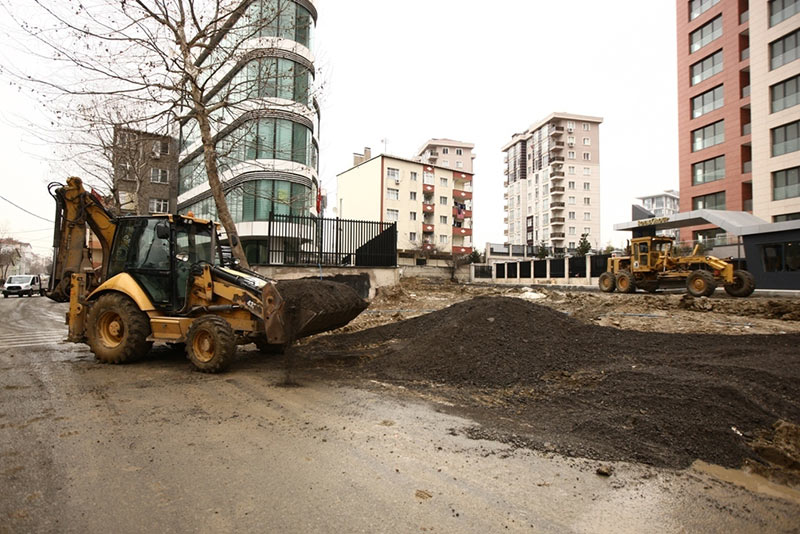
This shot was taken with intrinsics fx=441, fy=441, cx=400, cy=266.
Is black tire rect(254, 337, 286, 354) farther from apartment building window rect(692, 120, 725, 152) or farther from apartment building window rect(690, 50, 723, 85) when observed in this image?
apartment building window rect(690, 50, 723, 85)

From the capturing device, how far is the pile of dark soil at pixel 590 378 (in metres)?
4.00

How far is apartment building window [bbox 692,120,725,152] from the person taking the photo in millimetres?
37953

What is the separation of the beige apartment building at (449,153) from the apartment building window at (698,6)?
4803 cm

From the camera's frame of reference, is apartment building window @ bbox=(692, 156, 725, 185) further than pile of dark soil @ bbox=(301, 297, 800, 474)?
Yes

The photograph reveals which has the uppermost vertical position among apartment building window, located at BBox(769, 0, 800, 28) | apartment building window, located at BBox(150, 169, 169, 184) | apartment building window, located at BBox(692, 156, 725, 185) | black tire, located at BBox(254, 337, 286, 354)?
apartment building window, located at BBox(769, 0, 800, 28)

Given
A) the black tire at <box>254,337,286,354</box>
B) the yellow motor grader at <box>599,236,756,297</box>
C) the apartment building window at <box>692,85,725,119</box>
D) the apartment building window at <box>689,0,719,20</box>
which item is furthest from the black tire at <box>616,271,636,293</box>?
the apartment building window at <box>689,0,719,20</box>

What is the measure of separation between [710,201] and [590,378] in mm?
42343

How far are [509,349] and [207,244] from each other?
5617mm

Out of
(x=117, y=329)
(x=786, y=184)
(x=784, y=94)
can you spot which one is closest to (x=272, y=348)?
(x=117, y=329)

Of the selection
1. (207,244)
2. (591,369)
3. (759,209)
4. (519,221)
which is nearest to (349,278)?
(207,244)

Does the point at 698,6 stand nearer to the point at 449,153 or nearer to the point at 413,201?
the point at 413,201

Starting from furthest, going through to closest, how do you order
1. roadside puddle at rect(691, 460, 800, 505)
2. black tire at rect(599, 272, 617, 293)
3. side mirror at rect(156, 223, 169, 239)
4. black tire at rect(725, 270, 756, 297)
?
black tire at rect(599, 272, 617, 293) → black tire at rect(725, 270, 756, 297) → side mirror at rect(156, 223, 169, 239) → roadside puddle at rect(691, 460, 800, 505)

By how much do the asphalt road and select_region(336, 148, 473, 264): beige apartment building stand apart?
173 ft

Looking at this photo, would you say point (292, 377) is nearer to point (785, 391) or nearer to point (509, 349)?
point (509, 349)
